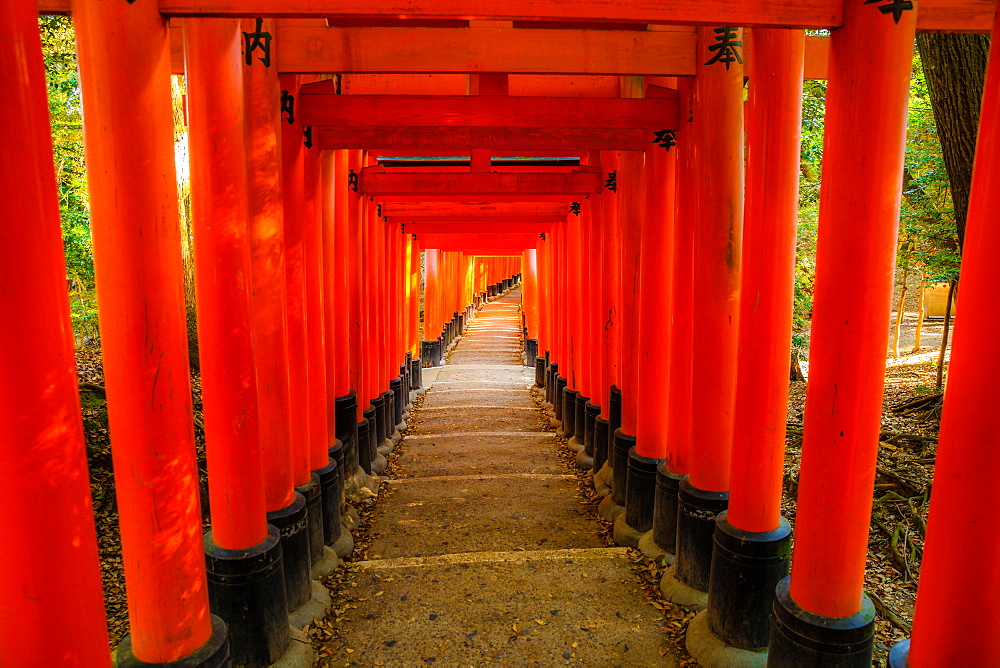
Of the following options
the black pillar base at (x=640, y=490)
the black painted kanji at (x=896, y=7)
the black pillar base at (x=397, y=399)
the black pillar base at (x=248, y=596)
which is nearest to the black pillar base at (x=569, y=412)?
the black pillar base at (x=397, y=399)

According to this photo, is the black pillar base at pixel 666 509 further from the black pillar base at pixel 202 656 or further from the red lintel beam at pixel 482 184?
the red lintel beam at pixel 482 184

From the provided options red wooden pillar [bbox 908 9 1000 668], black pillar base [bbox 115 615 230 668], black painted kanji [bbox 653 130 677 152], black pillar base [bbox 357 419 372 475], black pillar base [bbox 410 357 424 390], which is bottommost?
black pillar base [bbox 410 357 424 390]

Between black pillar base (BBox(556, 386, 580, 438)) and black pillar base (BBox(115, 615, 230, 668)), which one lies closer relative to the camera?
black pillar base (BBox(115, 615, 230, 668))

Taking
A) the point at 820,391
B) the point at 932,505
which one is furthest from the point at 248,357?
the point at 932,505

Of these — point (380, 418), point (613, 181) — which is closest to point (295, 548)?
point (380, 418)

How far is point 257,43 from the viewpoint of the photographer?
3398mm

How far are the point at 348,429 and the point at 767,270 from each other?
481cm

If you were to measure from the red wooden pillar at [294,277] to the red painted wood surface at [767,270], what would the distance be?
9.38 ft

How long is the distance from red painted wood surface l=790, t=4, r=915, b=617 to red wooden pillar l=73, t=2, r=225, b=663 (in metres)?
2.54

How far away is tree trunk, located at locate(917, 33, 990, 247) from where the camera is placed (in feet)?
14.8

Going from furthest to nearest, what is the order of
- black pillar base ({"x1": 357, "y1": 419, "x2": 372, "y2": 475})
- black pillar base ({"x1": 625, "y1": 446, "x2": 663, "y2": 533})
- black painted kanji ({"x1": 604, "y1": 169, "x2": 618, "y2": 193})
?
black pillar base ({"x1": 357, "y1": 419, "x2": 372, "y2": 475}) < black painted kanji ({"x1": 604, "y1": 169, "x2": 618, "y2": 193}) < black pillar base ({"x1": 625, "y1": 446, "x2": 663, "y2": 533})

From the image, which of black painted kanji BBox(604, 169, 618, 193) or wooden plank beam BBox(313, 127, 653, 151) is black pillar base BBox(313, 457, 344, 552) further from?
black painted kanji BBox(604, 169, 618, 193)

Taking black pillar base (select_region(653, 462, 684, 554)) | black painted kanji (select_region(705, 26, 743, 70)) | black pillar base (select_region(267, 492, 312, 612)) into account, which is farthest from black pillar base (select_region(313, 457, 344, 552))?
black painted kanji (select_region(705, 26, 743, 70))

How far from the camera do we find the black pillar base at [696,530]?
13.5ft
